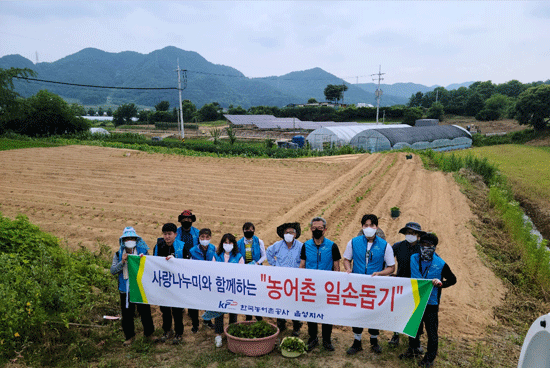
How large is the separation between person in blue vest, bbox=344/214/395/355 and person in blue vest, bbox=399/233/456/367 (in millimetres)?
344

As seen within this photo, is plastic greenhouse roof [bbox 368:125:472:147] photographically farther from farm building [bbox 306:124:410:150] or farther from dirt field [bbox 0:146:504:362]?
dirt field [bbox 0:146:504:362]

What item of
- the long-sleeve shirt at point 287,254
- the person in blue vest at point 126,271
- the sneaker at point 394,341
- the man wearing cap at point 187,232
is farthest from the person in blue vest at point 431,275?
the person in blue vest at point 126,271

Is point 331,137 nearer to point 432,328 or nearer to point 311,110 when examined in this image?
point 432,328

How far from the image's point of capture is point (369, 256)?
17.2 feet

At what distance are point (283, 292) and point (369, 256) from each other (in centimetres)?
127

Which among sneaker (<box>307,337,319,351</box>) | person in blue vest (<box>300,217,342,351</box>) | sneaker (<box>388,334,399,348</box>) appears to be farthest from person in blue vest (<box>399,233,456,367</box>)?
sneaker (<box>307,337,319,351</box>)

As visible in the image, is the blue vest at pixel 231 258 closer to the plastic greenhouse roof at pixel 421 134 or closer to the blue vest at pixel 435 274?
the blue vest at pixel 435 274

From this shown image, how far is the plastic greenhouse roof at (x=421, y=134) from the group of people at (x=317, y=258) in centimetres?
2764

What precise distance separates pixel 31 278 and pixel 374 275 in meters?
4.89

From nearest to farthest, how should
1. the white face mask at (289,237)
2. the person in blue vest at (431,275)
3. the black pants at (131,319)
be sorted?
the person in blue vest at (431,275) → the white face mask at (289,237) → the black pants at (131,319)

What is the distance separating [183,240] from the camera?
6074mm

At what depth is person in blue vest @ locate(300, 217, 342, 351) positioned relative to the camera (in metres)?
5.29

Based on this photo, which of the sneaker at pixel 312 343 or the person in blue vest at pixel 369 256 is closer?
the person in blue vest at pixel 369 256

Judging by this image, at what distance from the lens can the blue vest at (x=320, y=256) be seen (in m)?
5.32
